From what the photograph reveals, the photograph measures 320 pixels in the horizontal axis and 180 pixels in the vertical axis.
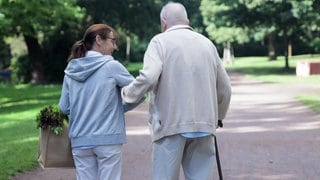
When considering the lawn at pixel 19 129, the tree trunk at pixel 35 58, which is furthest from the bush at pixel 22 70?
the lawn at pixel 19 129

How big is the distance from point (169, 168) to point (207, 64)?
0.84 meters

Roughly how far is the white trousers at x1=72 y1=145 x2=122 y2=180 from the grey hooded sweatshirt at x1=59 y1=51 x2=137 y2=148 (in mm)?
62

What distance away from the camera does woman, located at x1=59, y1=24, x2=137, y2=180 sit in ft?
16.2

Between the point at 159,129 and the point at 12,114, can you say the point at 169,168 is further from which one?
the point at 12,114

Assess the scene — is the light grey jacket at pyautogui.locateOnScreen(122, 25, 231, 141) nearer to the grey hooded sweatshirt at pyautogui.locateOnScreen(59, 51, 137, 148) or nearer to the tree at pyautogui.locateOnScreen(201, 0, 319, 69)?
the grey hooded sweatshirt at pyautogui.locateOnScreen(59, 51, 137, 148)

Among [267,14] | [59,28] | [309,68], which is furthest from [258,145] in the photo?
[267,14]

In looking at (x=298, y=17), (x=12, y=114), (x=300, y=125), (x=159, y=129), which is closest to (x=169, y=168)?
(x=159, y=129)

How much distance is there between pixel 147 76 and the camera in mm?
4676

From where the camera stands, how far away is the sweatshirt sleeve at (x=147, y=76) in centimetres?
469

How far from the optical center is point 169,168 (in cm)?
493

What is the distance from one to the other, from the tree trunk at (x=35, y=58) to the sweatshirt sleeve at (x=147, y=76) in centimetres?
2971

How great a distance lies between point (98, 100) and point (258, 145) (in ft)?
21.2

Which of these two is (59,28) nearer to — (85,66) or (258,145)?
(258,145)

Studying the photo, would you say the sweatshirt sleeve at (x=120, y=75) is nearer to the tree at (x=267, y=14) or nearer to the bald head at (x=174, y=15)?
the bald head at (x=174, y=15)
